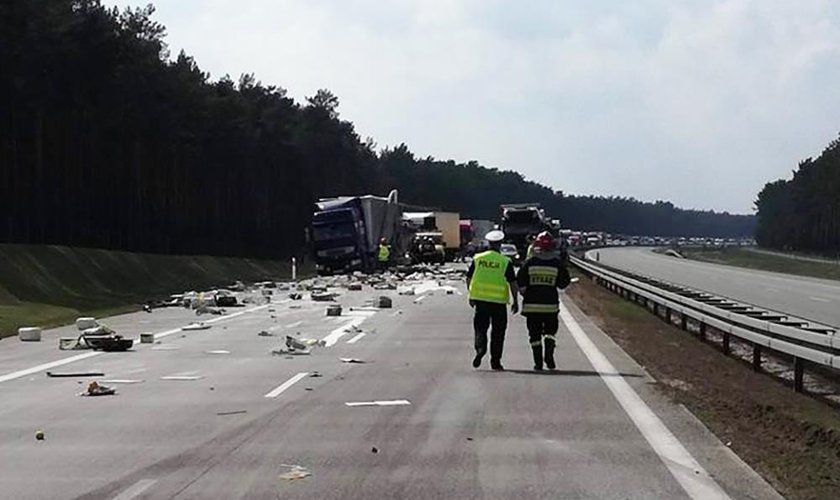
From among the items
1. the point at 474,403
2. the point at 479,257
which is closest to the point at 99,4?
the point at 479,257

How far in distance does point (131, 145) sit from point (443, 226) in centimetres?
2511

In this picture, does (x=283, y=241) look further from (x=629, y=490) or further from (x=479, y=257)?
(x=629, y=490)

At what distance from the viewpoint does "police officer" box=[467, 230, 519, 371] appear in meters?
18.1

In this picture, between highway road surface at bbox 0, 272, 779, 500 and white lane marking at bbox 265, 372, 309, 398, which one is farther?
white lane marking at bbox 265, 372, 309, 398

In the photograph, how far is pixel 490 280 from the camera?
18328mm

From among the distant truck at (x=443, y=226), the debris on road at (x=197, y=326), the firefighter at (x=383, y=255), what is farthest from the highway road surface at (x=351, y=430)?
the distant truck at (x=443, y=226)

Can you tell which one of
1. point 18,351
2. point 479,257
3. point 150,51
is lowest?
point 18,351

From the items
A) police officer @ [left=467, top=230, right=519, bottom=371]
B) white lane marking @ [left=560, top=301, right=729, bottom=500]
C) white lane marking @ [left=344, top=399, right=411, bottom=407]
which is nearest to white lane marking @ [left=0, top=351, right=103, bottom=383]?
white lane marking @ [left=344, top=399, right=411, bottom=407]

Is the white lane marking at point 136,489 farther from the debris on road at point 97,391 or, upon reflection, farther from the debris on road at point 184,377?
the debris on road at point 184,377

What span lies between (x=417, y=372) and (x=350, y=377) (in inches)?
40.7

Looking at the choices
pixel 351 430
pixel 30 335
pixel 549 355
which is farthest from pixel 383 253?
pixel 351 430

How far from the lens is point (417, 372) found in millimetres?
17531

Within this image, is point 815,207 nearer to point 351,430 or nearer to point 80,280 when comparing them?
point 80,280

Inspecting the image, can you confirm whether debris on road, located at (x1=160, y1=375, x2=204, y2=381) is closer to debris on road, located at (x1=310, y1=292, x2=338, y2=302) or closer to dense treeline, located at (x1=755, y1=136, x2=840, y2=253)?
debris on road, located at (x1=310, y1=292, x2=338, y2=302)
